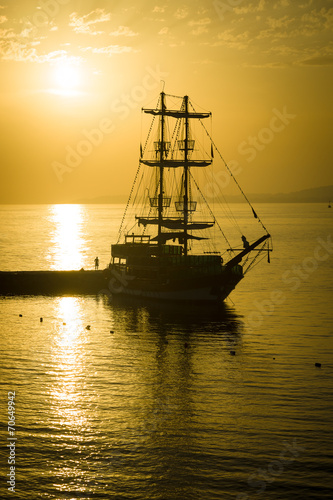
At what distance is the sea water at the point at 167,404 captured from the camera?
23859 millimetres

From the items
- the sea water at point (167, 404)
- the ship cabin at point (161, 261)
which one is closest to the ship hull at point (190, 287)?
the ship cabin at point (161, 261)

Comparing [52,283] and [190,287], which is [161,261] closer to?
[190,287]

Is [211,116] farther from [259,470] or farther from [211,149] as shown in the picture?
[259,470]

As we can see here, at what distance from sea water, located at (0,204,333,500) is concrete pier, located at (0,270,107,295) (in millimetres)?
13159

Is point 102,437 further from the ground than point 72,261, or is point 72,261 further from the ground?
point 72,261

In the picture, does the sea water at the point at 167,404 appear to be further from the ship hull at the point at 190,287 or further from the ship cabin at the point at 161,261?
the ship cabin at the point at 161,261

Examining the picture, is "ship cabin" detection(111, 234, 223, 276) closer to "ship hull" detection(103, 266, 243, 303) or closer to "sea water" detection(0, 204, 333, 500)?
"ship hull" detection(103, 266, 243, 303)

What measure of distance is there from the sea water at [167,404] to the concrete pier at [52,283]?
43.2 feet

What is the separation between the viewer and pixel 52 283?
78438 mm

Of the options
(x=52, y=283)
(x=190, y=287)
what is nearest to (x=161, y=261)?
(x=190, y=287)

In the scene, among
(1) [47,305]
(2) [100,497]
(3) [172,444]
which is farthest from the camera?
(1) [47,305]

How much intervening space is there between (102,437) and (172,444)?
Result: 10.4 feet

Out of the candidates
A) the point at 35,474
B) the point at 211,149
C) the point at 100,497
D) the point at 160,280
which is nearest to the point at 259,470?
the point at 100,497

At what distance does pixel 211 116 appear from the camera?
75625 millimetres
